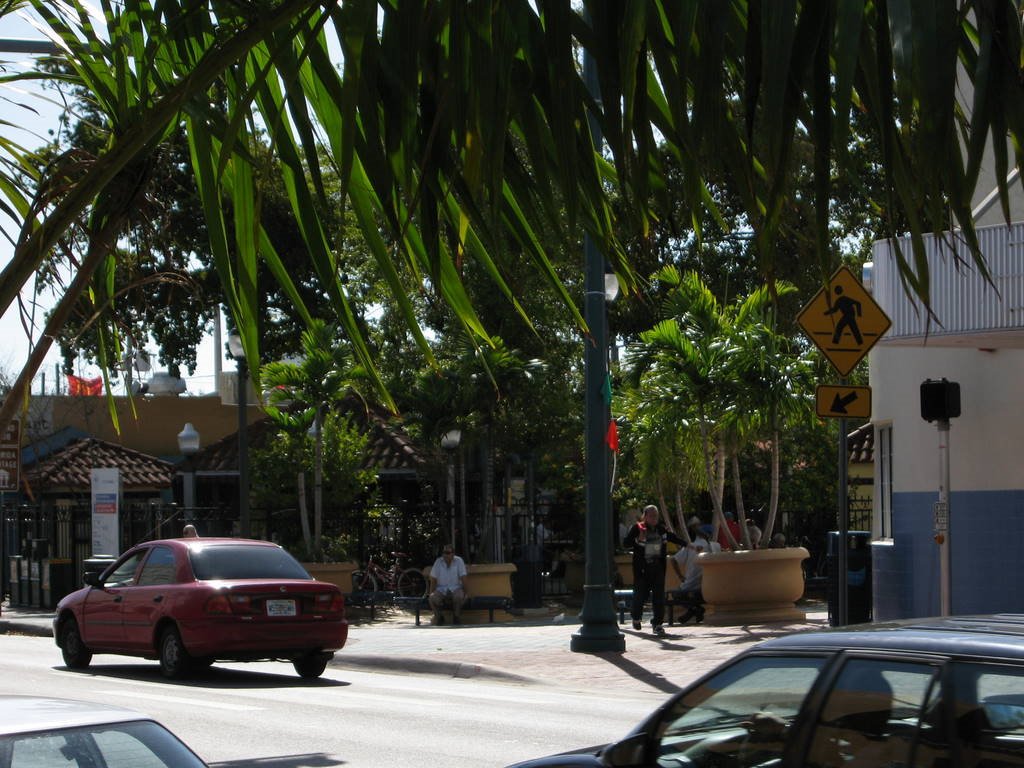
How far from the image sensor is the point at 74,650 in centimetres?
1703

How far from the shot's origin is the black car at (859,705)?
4191 mm

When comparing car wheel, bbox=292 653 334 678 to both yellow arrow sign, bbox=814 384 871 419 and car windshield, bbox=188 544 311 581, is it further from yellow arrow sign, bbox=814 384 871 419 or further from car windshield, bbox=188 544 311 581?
yellow arrow sign, bbox=814 384 871 419

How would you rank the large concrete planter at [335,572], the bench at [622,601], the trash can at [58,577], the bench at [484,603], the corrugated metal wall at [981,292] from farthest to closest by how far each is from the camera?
the trash can at [58,577], the large concrete planter at [335,572], the bench at [484,603], the bench at [622,601], the corrugated metal wall at [981,292]

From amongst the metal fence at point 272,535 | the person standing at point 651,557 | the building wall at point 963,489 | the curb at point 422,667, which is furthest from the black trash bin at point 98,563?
the building wall at point 963,489

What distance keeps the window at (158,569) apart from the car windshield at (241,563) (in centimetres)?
34

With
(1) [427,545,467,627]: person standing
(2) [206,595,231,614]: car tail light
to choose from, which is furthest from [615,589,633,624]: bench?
(2) [206,595,231,614]: car tail light

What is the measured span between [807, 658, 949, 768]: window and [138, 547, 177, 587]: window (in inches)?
479

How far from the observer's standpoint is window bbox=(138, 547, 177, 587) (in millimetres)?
15812

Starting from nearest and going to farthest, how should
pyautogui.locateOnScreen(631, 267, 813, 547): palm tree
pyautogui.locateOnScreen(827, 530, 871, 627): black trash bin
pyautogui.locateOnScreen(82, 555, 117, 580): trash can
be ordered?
pyautogui.locateOnScreen(827, 530, 871, 627): black trash bin, pyautogui.locateOnScreen(631, 267, 813, 547): palm tree, pyautogui.locateOnScreen(82, 555, 117, 580): trash can

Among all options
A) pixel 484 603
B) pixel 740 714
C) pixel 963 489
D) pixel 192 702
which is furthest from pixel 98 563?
pixel 740 714

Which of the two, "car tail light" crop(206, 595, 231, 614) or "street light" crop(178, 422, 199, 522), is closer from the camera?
"car tail light" crop(206, 595, 231, 614)

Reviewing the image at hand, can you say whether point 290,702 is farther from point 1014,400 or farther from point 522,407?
point 522,407

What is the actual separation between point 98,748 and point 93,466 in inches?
1311

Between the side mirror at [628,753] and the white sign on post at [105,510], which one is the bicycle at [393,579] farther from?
the side mirror at [628,753]
